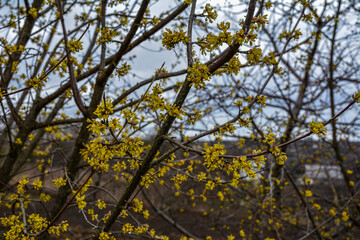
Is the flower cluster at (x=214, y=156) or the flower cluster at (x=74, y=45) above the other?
the flower cluster at (x=74, y=45)

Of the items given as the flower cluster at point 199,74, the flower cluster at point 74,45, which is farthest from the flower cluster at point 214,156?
the flower cluster at point 74,45

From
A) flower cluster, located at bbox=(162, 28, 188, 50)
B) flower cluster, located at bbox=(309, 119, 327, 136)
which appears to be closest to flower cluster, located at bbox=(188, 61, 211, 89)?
flower cluster, located at bbox=(162, 28, 188, 50)

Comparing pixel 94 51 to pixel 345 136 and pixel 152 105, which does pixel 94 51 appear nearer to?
pixel 152 105

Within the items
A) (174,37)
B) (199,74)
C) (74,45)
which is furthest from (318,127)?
(74,45)

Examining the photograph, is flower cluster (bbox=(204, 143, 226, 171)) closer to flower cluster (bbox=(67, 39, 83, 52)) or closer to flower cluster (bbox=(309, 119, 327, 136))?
flower cluster (bbox=(309, 119, 327, 136))

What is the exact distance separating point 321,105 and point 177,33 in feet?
19.2

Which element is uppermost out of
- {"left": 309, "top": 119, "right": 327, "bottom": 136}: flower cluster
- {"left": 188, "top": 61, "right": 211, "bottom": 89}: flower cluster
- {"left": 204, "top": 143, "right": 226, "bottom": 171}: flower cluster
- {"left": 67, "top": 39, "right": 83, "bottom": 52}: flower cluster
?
{"left": 67, "top": 39, "right": 83, "bottom": 52}: flower cluster

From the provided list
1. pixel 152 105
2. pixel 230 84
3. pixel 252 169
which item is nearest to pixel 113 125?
pixel 152 105

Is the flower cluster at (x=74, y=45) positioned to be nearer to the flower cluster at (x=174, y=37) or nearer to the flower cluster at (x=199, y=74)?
the flower cluster at (x=174, y=37)

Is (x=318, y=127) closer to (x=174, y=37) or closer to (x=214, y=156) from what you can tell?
(x=214, y=156)

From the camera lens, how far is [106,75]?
2979mm

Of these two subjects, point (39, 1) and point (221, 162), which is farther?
point (39, 1)

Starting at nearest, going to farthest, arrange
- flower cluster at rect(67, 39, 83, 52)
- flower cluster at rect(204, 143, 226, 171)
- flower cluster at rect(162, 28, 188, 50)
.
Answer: flower cluster at rect(204, 143, 226, 171) → flower cluster at rect(162, 28, 188, 50) → flower cluster at rect(67, 39, 83, 52)

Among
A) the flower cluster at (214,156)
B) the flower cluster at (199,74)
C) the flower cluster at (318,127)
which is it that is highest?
the flower cluster at (199,74)
